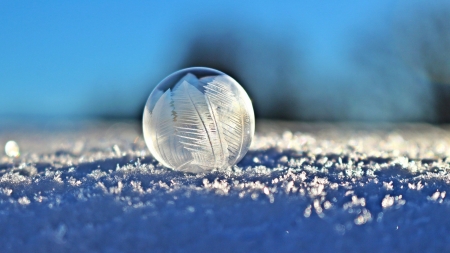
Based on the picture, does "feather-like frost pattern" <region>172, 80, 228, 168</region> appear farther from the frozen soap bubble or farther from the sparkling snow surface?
the sparkling snow surface

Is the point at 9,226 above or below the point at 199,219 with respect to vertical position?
below

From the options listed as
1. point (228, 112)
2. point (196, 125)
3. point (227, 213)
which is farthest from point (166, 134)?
point (227, 213)

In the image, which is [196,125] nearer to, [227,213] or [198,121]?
[198,121]

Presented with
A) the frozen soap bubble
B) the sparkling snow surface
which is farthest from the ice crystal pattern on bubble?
the sparkling snow surface

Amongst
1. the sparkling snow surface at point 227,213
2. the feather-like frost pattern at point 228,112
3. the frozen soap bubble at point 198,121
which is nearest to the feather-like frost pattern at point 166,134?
the frozen soap bubble at point 198,121

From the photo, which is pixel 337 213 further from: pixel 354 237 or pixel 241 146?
pixel 241 146

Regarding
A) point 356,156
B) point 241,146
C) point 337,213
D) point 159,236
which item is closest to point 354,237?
point 337,213

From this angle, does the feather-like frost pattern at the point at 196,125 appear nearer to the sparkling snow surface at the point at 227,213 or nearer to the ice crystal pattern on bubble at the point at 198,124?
the ice crystal pattern on bubble at the point at 198,124
